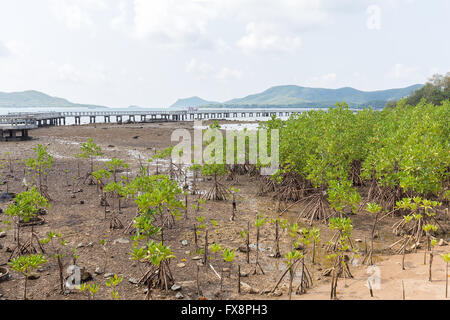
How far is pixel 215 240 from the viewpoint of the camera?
10078mm

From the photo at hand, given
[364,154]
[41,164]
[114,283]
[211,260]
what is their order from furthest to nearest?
[364,154], [41,164], [211,260], [114,283]


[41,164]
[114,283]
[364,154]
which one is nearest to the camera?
[114,283]

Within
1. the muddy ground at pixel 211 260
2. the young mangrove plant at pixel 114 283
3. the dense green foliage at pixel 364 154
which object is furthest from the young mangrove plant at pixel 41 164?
the dense green foliage at pixel 364 154

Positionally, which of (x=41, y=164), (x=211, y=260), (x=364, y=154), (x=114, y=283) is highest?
(x=364, y=154)

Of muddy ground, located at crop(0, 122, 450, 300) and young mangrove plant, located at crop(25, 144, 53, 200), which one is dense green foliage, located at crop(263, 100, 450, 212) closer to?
muddy ground, located at crop(0, 122, 450, 300)

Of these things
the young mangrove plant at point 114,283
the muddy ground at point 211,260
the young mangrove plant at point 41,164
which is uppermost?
the young mangrove plant at point 41,164

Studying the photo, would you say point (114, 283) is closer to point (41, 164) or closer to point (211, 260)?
point (211, 260)

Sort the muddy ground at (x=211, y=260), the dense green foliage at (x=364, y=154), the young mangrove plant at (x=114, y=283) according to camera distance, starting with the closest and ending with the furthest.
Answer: the young mangrove plant at (x=114, y=283) < the muddy ground at (x=211, y=260) < the dense green foliage at (x=364, y=154)

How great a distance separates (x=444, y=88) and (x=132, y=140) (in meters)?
62.7

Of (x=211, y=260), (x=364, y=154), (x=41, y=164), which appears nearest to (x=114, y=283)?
(x=211, y=260)

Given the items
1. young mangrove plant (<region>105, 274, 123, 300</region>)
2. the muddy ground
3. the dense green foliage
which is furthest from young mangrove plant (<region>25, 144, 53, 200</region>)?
the dense green foliage

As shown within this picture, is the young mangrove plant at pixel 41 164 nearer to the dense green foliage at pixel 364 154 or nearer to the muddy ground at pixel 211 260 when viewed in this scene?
the muddy ground at pixel 211 260

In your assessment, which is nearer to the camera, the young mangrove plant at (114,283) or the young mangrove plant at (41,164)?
the young mangrove plant at (114,283)
